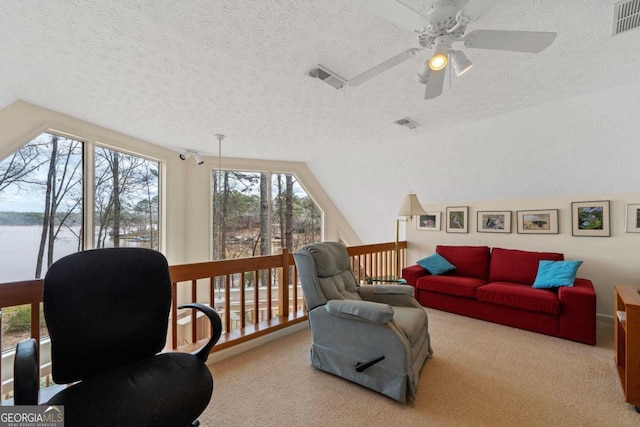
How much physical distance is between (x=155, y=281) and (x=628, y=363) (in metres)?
2.94

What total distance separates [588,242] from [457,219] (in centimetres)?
148

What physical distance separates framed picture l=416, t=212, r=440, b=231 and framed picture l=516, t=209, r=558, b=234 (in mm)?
1085

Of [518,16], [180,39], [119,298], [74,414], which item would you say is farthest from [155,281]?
[518,16]

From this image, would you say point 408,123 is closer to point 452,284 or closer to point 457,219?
point 457,219

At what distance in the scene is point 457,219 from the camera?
4.17 m

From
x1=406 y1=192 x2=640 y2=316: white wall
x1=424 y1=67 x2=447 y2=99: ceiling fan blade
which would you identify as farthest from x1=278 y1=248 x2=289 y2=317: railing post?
x1=406 y1=192 x2=640 y2=316: white wall

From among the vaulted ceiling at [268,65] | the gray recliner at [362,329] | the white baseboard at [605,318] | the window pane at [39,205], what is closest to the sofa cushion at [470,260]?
the white baseboard at [605,318]

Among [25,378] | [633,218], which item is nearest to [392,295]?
[25,378]

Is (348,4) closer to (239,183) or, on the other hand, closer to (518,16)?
(518,16)

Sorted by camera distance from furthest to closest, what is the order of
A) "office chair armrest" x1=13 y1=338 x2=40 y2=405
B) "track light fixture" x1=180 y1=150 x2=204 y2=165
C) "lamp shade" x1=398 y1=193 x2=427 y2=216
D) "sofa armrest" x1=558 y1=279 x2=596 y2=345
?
1. "track light fixture" x1=180 y1=150 x2=204 y2=165
2. "lamp shade" x1=398 y1=193 x2=427 y2=216
3. "sofa armrest" x1=558 y1=279 x2=596 y2=345
4. "office chair armrest" x1=13 y1=338 x2=40 y2=405

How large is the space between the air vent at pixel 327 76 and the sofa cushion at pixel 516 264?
3033mm

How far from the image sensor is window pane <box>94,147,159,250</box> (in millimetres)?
3588

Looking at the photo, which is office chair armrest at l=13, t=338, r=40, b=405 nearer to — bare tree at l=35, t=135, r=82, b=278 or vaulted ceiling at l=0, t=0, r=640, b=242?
vaulted ceiling at l=0, t=0, r=640, b=242

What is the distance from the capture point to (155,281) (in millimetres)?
1472
